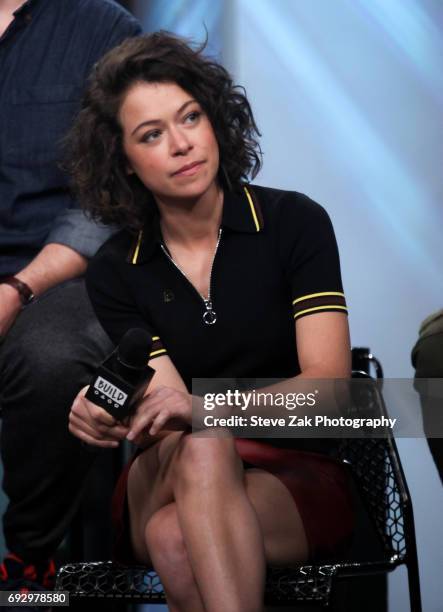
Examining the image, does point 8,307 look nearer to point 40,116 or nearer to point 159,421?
point 40,116

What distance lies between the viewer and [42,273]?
7.49ft

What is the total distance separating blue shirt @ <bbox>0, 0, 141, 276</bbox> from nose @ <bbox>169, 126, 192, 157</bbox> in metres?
0.43

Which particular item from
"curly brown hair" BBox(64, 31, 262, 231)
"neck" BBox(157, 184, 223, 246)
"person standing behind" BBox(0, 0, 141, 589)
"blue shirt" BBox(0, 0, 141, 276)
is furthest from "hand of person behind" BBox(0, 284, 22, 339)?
"neck" BBox(157, 184, 223, 246)

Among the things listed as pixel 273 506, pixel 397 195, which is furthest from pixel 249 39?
pixel 273 506

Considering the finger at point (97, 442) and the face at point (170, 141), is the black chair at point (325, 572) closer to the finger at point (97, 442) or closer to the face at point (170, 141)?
the finger at point (97, 442)

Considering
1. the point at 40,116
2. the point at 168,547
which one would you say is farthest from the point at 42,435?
the point at 40,116

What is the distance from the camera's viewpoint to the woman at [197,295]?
1.69 metres

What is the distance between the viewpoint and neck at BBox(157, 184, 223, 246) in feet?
6.70

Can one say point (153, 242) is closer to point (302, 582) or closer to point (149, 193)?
point (149, 193)

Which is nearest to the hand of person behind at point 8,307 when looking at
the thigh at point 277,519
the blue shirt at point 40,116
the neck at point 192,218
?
the blue shirt at point 40,116

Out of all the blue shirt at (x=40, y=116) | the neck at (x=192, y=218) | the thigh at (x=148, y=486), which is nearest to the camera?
the thigh at (x=148, y=486)

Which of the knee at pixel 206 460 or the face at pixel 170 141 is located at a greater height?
the face at pixel 170 141

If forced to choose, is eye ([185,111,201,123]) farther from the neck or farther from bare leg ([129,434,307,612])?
bare leg ([129,434,307,612])

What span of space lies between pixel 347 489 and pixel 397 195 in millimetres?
843
